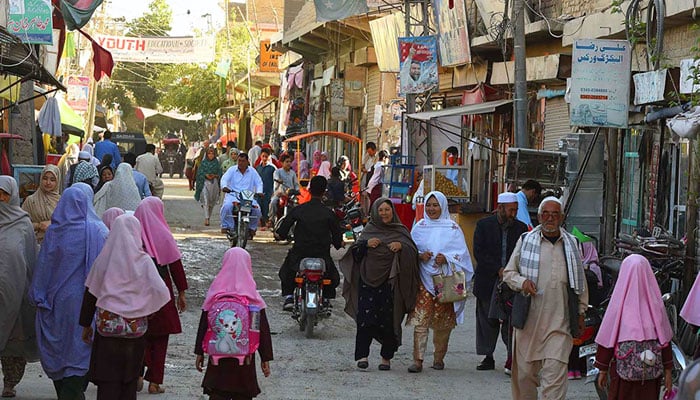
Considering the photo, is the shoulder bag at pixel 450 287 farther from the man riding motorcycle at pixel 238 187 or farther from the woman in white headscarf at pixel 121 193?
the man riding motorcycle at pixel 238 187

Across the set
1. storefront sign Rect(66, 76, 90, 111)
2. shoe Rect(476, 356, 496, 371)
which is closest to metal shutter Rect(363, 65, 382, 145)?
storefront sign Rect(66, 76, 90, 111)

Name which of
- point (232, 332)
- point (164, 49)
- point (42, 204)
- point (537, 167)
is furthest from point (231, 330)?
point (164, 49)

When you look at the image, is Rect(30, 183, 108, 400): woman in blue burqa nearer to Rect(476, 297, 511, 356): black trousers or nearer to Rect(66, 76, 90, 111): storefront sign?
Rect(476, 297, 511, 356): black trousers

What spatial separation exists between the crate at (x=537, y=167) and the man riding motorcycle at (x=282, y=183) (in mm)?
8775

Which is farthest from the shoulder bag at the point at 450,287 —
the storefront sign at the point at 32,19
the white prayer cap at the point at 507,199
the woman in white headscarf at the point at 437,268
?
the storefront sign at the point at 32,19

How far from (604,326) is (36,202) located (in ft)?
17.2

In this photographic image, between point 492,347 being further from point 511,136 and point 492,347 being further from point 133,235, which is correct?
point 511,136

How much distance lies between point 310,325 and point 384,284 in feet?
5.13

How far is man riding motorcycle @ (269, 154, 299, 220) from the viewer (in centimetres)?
2259

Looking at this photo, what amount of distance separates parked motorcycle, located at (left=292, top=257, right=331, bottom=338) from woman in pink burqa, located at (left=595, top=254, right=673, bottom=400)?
4716 mm

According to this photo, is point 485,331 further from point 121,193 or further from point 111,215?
point 121,193

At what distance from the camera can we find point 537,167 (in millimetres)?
14289

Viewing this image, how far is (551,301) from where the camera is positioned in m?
7.43

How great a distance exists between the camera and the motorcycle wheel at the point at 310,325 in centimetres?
1114
